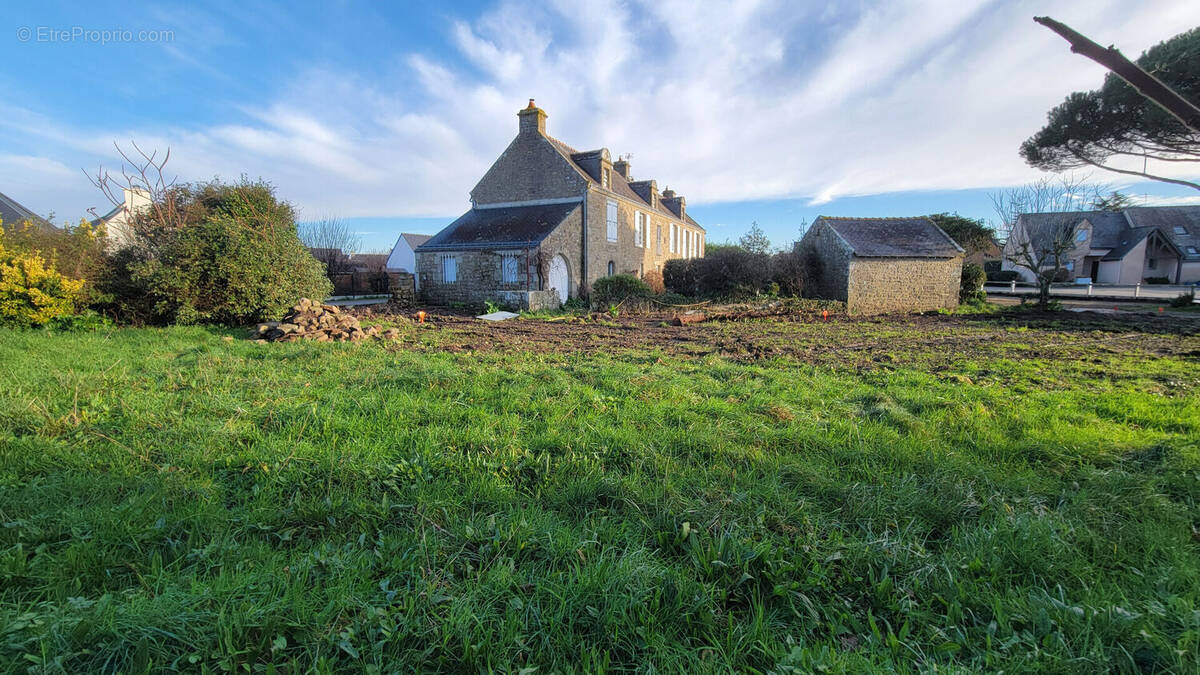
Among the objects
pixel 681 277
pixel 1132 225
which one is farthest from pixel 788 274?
pixel 1132 225

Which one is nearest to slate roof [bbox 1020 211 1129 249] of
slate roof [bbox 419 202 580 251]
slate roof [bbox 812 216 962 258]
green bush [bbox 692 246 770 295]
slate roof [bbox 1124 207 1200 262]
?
slate roof [bbox 1124 207 1200 262]

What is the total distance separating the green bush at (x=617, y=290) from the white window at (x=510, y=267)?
132 inches

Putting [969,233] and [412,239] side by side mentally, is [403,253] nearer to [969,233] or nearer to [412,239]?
[412,239]

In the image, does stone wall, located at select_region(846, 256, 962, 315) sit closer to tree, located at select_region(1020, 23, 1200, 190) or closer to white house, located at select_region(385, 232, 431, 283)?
tree, located at select_region(1020, 23, 1200, 190)

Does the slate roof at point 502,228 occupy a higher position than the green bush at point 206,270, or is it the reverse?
the slate roof at point 502,228

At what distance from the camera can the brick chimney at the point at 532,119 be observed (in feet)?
68.2

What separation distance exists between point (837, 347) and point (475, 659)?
903 centimetres

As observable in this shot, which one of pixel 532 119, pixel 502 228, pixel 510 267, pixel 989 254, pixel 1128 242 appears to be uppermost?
pixel 532 119

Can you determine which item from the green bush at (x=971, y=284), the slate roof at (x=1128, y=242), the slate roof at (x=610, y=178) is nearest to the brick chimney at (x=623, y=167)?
the slate roof at (x=610, y=178)

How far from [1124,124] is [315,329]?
2278cm

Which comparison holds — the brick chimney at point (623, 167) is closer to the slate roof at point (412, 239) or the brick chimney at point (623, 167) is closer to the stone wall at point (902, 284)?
the stone wall at point (902, 284)

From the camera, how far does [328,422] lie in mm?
3861

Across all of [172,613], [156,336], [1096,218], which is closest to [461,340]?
[156,336]

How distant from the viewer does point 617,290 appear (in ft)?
60.5
